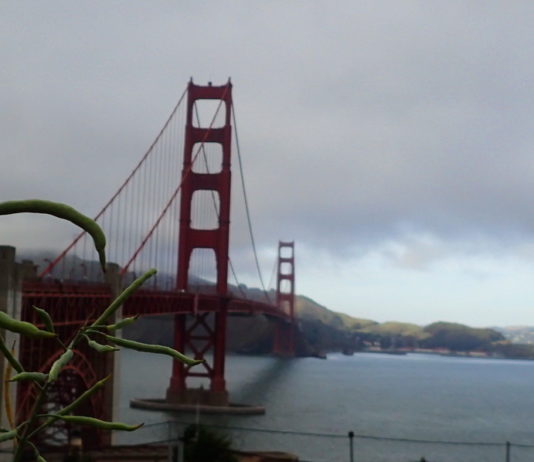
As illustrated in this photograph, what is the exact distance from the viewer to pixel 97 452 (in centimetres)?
2822

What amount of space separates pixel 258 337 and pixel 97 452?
15058 centimetres

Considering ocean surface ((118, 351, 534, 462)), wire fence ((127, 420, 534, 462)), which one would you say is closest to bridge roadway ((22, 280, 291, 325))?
ocean surface ((118, 351, 534, 462))

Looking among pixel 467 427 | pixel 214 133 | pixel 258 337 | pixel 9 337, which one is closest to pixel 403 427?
pixel 467 427

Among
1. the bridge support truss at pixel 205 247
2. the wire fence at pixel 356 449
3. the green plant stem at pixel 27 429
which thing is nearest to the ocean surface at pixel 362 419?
the wire fence at pixel 356 449

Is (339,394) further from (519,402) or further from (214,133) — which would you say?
(214,133)

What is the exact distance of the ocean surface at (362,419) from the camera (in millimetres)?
40969

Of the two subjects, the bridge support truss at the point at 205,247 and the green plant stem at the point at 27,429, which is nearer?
the green plant stem at the point at 27,429

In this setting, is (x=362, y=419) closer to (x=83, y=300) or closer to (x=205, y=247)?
(x=205, y=247)

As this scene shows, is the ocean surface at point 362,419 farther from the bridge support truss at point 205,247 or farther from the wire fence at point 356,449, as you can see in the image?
the bridge support truss at point 205,247

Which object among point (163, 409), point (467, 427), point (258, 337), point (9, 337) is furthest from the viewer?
point (258, 337)

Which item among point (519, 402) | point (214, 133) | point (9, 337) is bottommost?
point (519, 402)

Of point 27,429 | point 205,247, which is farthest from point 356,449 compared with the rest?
point 27,429

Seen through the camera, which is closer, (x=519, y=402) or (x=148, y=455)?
(x=148, y=455)

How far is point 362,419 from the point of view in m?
60.2
